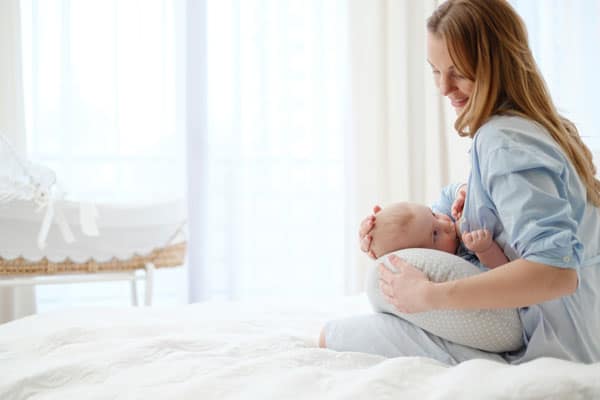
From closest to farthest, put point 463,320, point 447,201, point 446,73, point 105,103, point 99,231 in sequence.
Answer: point 463,320 < point 446,73 < point 447,201 < point 99,231 < point 105,103

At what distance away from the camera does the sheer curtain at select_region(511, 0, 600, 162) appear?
2953 mm

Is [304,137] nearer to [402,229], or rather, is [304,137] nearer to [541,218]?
[402,229]

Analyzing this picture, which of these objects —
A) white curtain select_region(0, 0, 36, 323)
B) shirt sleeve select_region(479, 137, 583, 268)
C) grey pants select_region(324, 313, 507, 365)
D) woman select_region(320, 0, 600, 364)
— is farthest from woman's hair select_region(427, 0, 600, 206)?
white curtain select_region(0, 0, 36, 323)

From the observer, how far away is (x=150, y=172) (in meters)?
3.41

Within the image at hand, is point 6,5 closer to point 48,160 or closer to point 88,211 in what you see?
point 48,160

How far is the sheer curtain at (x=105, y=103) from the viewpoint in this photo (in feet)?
10.6

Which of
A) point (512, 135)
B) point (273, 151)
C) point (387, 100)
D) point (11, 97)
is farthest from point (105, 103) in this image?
point (512, 135)

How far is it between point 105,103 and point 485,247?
268 centimetres

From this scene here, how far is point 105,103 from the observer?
3322mm

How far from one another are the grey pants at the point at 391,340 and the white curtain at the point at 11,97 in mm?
2412

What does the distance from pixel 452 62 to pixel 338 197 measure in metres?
2.52

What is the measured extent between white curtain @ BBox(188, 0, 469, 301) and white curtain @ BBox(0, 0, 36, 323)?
0.86m

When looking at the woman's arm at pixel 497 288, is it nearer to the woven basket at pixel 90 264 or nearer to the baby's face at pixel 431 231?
the baby's face at pixel 431 231

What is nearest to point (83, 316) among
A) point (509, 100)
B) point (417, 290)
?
point (417, 290)
